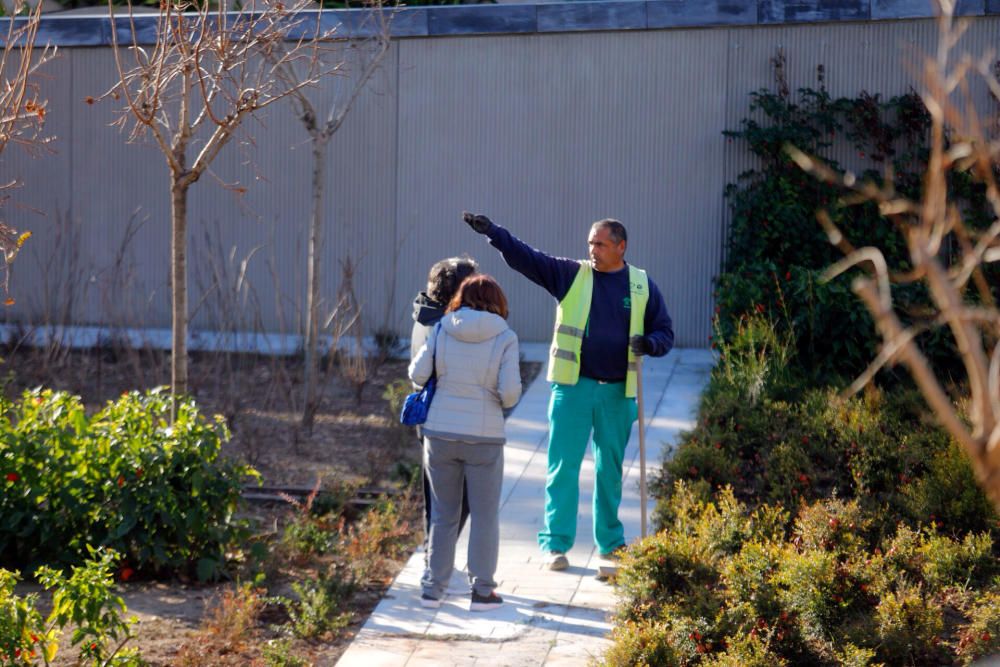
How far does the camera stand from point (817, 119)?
11750mm

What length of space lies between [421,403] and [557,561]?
133 cm

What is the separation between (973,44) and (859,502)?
254 inches

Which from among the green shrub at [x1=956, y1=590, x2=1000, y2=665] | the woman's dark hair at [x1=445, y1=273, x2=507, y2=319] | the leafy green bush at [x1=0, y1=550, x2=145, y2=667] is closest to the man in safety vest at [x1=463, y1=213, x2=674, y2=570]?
the woman's dark hair at [x1=445, y1=273, x2=507, y2=319]

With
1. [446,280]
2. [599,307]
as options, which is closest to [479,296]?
[446,280]

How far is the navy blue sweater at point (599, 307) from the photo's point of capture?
6664mm

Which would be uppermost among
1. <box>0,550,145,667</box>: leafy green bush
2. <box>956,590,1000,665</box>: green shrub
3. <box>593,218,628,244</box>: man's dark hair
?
<box>593,218,628,244</box>: man's dark hair

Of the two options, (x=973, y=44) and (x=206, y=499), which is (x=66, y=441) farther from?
(x=973, y=44)

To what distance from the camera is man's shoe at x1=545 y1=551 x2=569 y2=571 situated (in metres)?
6.68

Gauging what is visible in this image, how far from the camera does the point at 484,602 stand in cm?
605

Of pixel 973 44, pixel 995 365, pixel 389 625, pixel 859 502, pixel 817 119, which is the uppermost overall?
pixel 973 44

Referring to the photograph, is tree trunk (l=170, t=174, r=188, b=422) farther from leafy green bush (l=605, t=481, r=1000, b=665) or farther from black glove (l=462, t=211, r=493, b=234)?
leafy green bush (l=605, t=481, r=1000, b=665)

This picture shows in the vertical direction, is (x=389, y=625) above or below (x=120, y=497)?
below

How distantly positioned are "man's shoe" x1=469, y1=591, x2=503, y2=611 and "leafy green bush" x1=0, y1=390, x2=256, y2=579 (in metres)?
1.35

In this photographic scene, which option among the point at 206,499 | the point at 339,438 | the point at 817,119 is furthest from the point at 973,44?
the point at 206,499
